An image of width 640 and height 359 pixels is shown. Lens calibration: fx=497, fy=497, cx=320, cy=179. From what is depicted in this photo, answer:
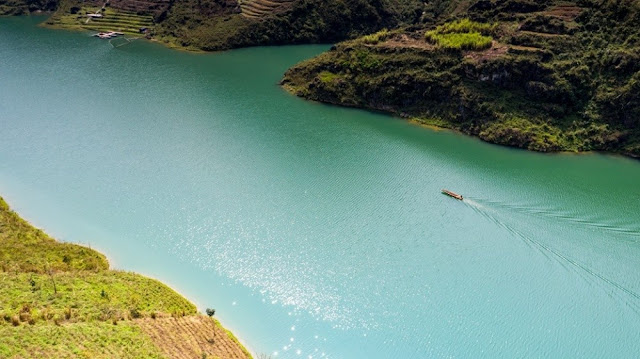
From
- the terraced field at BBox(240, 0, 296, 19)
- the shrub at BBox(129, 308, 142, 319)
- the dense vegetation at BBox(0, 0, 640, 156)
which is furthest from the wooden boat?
the terraced field at BBox(240, 0, 296, 19)

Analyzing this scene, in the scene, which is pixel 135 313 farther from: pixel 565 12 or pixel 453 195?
pixel 565 12

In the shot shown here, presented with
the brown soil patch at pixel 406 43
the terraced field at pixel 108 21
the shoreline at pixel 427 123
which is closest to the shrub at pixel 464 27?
the brown soil patch at pixel 406 43

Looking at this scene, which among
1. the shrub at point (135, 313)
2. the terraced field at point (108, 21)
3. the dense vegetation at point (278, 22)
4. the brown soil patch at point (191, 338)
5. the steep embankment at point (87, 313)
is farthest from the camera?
the terraced field at point (108, 21)

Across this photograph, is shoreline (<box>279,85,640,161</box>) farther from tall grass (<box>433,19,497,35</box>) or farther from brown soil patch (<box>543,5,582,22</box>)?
brown soil patch (<box>543,5,582,22</box>)

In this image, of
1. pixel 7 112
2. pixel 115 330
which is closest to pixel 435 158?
pixel 115 330

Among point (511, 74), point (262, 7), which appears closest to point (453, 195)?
point (511, 74)

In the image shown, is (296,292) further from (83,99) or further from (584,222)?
(83,99)

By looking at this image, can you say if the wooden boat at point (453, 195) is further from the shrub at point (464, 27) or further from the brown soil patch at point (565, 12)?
the brown soil patch at point (565, 12)
